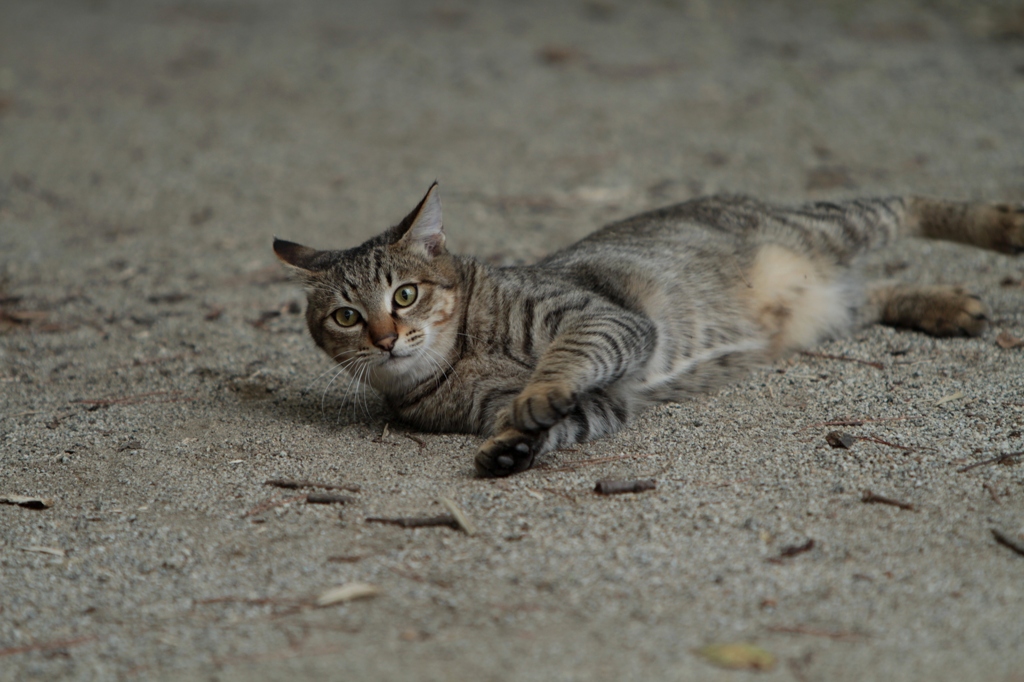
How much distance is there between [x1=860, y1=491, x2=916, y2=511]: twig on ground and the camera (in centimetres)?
279

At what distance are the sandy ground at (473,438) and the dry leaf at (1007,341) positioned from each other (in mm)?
77

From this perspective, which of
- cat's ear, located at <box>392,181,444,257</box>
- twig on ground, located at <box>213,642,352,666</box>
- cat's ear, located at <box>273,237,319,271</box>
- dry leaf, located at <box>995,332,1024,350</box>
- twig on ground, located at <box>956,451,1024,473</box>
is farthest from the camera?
dry leaf, located at <box>995,332,1024,350</box>

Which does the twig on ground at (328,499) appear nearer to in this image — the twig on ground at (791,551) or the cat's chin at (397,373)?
the cat's chin at (397,373)

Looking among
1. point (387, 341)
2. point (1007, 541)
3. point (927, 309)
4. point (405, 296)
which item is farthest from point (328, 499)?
point (927, 309)

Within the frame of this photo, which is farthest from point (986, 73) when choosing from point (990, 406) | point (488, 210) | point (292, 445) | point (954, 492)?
point (292, 445)

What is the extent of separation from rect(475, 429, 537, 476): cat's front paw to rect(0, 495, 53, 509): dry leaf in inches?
58.0

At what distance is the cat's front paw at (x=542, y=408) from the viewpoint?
310 centimetres

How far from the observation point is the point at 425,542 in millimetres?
2773

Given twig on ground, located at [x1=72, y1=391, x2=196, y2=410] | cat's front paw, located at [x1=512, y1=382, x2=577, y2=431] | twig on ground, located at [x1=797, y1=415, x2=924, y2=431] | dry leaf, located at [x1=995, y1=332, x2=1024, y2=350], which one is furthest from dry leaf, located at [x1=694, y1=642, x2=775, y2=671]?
twig on ground, located at [x1=72, y1=391, x2=196, y2=410]

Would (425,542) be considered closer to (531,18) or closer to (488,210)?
(488,210)

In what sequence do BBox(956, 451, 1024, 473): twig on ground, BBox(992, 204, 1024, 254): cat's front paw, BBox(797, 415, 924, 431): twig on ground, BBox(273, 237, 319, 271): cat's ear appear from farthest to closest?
BBox(992, 204, 1024, 254): cat's front paw
BBox(273, 237, 319, 271): cat's ear
BBox(797, 415, 924, 431): twig on ground
BBox(956, 451, 1024, 473): twig on ground

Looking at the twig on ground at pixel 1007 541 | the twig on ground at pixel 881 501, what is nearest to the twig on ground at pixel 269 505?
the twig on ground at pixel 881 501

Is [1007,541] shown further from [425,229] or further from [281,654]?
[425,229]

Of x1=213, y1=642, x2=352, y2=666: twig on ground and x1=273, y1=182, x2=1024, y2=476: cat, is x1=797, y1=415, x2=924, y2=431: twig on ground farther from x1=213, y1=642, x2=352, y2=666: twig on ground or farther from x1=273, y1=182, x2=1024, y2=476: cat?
x1=213, y1=642, x2=352, y2=666: twig on ground
